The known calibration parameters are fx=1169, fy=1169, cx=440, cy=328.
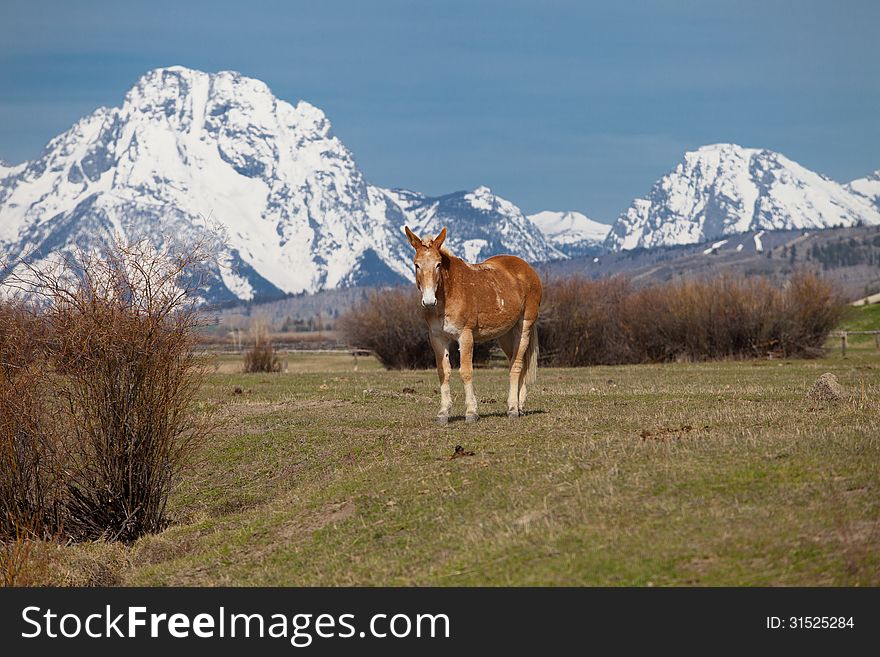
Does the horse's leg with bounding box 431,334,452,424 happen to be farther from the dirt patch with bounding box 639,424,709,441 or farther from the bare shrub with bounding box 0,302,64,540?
the bare shrub with bounding box 0,302,64,540

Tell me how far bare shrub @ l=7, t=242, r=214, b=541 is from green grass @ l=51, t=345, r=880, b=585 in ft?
2.91

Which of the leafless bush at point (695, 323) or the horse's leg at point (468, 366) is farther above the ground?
the leafless bush at point (695, 323)

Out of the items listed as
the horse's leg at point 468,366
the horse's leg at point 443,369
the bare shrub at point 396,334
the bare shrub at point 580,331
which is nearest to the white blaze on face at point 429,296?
the horse's leg at point 468,366

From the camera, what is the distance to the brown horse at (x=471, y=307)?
19.2 meters

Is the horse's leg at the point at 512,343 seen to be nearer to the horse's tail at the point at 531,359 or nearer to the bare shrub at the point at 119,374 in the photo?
the horse's tail at the point at 531,359

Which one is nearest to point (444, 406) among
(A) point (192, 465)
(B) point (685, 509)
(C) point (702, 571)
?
(A) point (192, 465)

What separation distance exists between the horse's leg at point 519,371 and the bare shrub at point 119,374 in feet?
19.3

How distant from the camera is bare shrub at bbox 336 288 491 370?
189 feet

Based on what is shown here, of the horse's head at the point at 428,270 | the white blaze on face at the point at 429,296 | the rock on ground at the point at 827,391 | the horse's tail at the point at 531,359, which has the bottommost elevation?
the rock on ground at the point at 827,391

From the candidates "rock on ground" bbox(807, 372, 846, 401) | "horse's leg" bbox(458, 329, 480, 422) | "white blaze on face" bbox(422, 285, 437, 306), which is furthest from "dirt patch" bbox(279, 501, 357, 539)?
"rock on ground" bbox(807, 372, 846, 401)

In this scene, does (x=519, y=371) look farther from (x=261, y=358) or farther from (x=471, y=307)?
(x=261, y=358)

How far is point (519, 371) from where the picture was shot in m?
21.1
